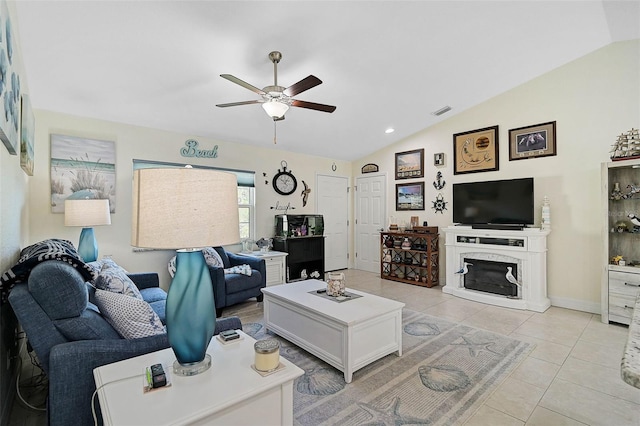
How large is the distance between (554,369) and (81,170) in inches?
203

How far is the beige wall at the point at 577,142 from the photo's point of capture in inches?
141

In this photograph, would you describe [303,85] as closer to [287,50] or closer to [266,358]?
[287,50]

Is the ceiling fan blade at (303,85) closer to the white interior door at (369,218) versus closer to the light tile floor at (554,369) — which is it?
the light tile floor at (554,369)

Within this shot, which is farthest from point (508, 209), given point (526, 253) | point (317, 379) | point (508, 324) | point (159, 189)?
point (159, 189)

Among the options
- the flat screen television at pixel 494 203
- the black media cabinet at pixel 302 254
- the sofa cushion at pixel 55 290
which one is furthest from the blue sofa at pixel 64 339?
the flat screen television at pixel 494 203

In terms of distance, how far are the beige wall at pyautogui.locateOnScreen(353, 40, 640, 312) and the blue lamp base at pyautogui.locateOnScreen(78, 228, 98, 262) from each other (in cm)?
544

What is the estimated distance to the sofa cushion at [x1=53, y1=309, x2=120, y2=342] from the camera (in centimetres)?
141

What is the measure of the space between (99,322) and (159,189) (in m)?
0.96

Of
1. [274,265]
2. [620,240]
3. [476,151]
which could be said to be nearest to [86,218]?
[274,265]

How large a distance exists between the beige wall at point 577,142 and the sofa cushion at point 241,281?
154 inches

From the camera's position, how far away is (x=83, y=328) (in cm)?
144

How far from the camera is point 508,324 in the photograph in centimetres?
341

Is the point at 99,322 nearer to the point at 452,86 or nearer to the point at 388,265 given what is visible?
the point at 452,86

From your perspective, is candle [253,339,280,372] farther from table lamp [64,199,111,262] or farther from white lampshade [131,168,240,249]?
table lamp [64,199,111,262]
